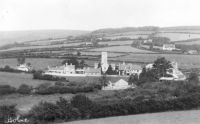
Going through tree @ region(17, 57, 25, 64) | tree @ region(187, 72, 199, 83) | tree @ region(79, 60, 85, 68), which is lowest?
tree @ region(187, 72, 199, 83)

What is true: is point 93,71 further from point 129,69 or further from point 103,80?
point 103,80

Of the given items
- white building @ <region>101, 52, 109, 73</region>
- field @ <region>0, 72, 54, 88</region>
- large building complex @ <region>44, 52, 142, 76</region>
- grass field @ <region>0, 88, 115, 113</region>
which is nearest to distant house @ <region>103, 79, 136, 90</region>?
grass field @ <region>0, 88, 115, 113</region>

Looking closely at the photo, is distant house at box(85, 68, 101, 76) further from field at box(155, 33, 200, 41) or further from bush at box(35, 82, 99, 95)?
field at box(155, 33, 200, 41)

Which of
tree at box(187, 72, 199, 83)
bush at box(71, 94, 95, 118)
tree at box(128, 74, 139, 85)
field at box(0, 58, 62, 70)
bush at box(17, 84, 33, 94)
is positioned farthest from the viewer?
field at box(0, 58, 62, 70)

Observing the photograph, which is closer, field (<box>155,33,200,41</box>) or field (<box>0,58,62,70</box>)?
field (<box>0,58,62,70</box>)

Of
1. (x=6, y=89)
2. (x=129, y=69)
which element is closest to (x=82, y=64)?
(x=129, y=69)

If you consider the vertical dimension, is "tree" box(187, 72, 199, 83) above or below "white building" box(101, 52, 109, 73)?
below

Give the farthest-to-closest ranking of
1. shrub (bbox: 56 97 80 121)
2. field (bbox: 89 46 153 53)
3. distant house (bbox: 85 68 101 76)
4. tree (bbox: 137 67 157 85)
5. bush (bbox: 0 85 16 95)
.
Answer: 1. field (bbox: 89 46 153 53)
2. distant house (bbox: 85 68 101 76)
3. tree (bbox: 137 67 157 85)
4. bush (bbox: 0 85 16 95)
5. shrub (bbox: 56 97 80 121)

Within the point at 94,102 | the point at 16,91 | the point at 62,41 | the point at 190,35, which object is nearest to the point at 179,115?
the point at 94,102

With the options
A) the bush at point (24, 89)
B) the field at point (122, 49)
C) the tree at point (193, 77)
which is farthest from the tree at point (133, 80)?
the field at point (122, 49)
